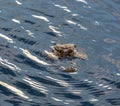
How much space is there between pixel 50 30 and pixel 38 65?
2.86m

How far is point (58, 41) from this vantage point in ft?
59.6

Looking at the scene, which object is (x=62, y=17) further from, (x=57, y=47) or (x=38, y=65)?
(x=38, y=65)

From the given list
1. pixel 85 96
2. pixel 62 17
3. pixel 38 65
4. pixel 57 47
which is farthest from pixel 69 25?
pixel 85 96

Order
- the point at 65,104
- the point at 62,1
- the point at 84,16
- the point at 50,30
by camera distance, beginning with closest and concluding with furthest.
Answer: the point at 65,104
the point at 50,30
the point at 84,16
the point at 62,1

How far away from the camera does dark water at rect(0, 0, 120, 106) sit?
49.8 feet

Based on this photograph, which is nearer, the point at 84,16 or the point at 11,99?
the point at 11,99

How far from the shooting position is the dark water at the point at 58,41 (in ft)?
49.8

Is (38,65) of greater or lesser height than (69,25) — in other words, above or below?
below

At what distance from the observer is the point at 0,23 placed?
1919 centimetres

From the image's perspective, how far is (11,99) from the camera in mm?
14836

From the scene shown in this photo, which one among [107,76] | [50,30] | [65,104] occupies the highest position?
[50,30]

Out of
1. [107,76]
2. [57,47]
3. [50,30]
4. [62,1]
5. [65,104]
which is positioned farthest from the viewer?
[62,1]

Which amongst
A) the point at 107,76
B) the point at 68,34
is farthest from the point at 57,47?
the point at 107,76

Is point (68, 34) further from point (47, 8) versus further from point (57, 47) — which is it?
point (47, 8)
